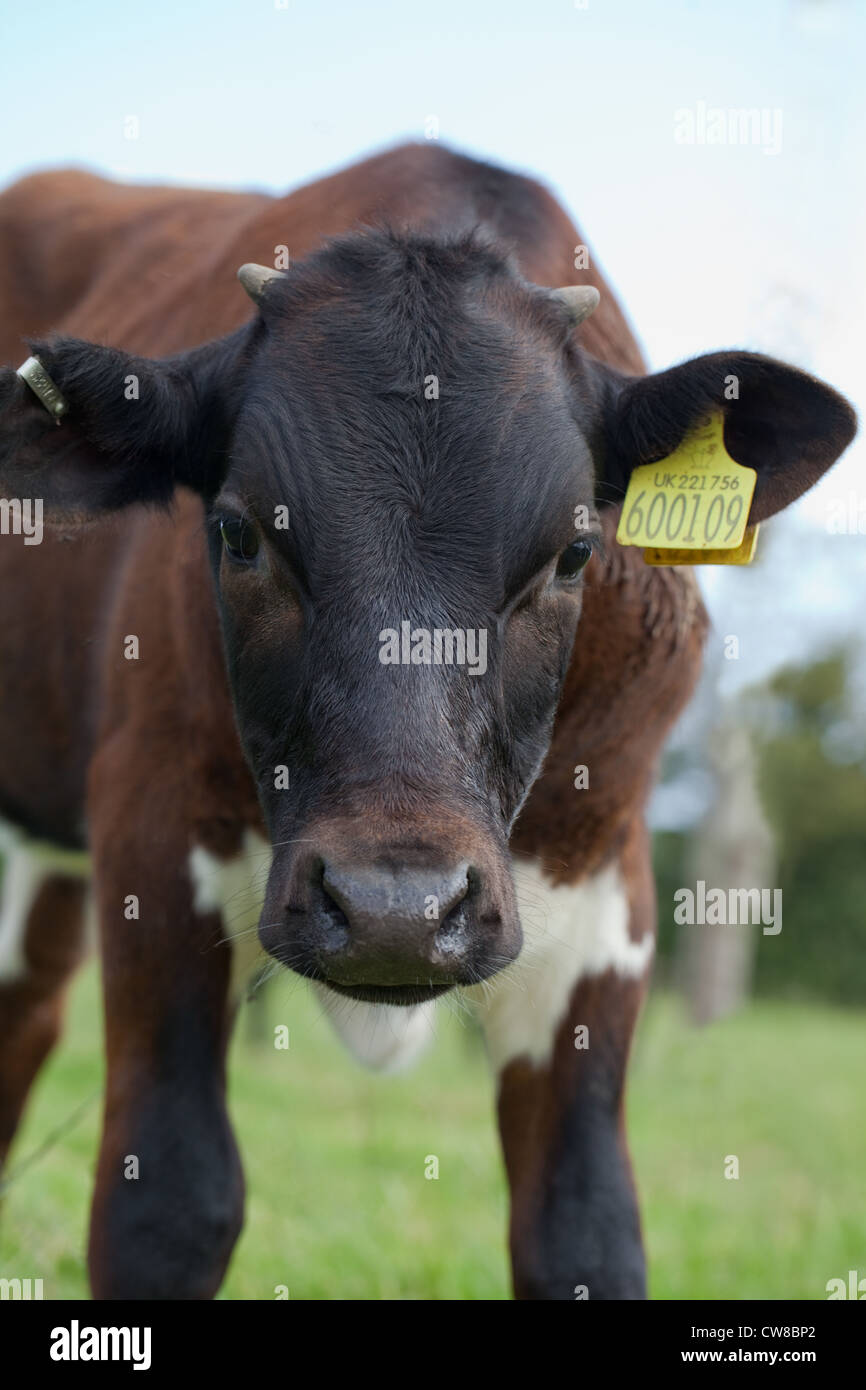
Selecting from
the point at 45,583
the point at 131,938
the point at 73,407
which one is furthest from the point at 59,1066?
the point at 73,407

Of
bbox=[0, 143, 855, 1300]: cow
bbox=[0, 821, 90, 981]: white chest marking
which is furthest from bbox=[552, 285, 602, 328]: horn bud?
bbox=[0, 821, 90, 981]: white chest marking

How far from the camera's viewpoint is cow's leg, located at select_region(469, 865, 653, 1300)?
430 centimetres

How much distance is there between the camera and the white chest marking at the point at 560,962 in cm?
445

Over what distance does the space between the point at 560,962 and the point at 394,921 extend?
1750 millimetres

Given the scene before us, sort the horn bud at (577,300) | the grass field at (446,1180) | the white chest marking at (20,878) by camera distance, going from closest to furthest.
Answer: the horn bud at (577,300), the grass field at (446,1180), the white chest marking at (20,878)

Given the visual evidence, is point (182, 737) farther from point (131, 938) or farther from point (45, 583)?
point (45, 583)

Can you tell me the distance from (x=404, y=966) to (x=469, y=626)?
761mm

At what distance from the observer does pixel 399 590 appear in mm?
3279

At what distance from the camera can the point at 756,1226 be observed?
7145 millimetres

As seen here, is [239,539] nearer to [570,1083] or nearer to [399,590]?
[399,590]

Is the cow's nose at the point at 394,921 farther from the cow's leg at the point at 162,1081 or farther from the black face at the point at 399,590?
the cow's leg at the point at 162,1081

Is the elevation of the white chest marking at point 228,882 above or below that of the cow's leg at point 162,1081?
above

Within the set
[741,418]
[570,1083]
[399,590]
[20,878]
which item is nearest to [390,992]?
[399,590]

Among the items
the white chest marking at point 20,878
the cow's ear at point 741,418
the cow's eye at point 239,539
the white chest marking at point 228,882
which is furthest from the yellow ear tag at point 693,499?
the white chest marking at point 20,878
